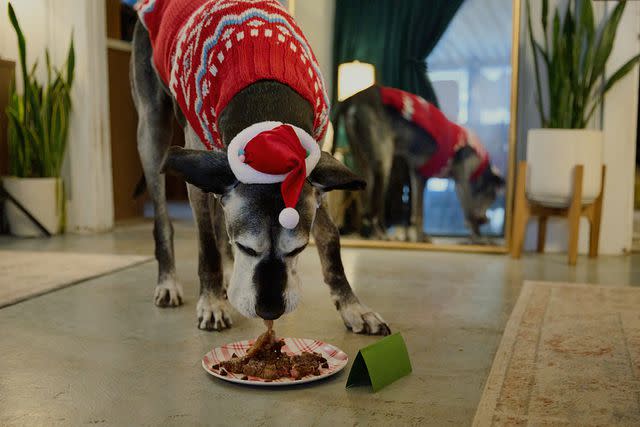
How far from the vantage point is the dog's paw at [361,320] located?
2.01m

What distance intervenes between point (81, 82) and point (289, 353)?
325 cm

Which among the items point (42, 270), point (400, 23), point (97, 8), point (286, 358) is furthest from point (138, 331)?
point (97, 8)

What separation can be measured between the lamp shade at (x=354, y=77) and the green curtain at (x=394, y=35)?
3 centimetres

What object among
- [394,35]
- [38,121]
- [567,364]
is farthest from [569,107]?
[38,121]

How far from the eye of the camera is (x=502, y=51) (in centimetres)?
369

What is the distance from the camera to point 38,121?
4.23m

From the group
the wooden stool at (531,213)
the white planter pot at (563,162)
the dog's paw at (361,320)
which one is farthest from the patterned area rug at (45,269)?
the white planter pot at (563,162)

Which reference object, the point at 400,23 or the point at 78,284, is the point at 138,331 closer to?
the point at 78,284

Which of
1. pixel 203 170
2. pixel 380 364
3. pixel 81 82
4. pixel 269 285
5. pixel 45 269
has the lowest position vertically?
pixel 45 269

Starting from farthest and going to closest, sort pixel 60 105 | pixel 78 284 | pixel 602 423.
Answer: pixel 60 105
pixel 78 284
pixel 602 423

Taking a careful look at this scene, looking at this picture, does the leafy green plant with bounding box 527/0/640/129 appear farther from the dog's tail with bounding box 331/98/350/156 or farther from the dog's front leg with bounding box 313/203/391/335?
the dog's front leg with bounding box 313/203/391/335

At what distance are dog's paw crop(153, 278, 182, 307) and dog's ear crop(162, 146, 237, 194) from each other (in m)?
1.02

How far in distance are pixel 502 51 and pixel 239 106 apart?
7.91ft

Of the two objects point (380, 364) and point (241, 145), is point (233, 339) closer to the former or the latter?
point (380, 364)
